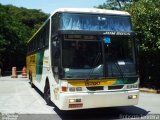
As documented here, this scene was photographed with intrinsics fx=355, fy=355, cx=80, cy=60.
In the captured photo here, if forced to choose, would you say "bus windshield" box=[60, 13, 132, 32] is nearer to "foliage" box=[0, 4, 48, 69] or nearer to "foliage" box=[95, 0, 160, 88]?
"foliage" box=[95, 0, 160, 88]

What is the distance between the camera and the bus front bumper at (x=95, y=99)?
1015 cm

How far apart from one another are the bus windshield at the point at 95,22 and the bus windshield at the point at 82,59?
1.65 ft

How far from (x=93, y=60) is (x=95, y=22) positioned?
1255mm

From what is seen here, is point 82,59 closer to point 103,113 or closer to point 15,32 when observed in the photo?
point 103,113

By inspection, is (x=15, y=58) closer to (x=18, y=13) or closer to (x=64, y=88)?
(x=18, y=13)

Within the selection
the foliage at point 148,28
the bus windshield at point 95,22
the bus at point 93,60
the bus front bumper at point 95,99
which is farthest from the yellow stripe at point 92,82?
the foliage at point 148,28

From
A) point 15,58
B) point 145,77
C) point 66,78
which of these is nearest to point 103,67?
point 66,78

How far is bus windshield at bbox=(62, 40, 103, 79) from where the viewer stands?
33.7 feet

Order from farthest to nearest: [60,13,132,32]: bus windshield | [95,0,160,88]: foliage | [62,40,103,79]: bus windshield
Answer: [95,0,160,88]: foliage < [60,13,132,32]: bus windshield < [62,40,103,79]: bus windshield

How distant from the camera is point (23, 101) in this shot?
15.1 m

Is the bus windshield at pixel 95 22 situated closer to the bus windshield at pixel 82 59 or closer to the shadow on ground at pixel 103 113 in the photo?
the bus windshield at pixel 82 59

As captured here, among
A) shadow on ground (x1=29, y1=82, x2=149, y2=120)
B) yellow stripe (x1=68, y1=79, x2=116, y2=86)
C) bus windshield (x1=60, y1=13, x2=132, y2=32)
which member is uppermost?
bus windshield (x1=60, y1=13, x2=132, y2=32)

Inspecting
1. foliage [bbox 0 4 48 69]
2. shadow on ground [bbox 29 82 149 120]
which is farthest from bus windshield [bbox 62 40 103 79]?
foliage [bbox 0 4 48 69]

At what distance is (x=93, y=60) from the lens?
34.4 ft
